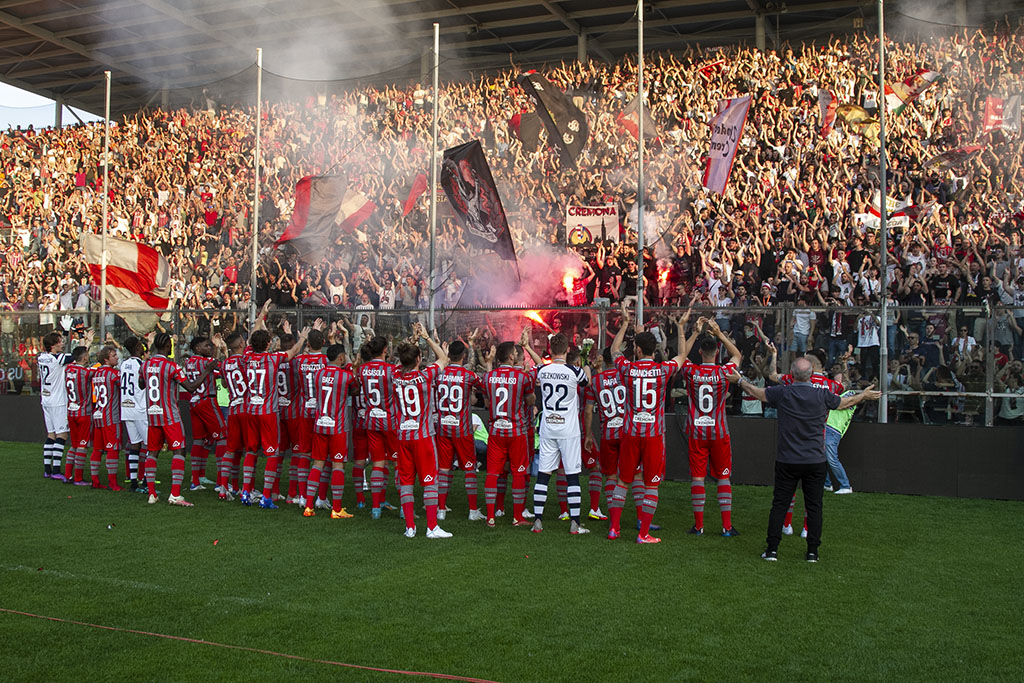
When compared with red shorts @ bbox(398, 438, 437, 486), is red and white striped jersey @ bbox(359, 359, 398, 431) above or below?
above

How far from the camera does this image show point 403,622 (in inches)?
243

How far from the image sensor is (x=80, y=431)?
12.6m

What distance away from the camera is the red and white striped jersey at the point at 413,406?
8.94 m

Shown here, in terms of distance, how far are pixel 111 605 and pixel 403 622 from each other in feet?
7.00

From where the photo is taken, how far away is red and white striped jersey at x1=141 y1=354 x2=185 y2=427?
11094 millimetres

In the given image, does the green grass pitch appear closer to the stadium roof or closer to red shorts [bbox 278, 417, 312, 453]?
red shorts [bbox 278, 417, 312, 453]

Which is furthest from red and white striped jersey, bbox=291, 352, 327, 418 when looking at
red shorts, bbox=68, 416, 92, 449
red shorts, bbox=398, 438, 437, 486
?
red shorts, bbox=68, 416, 92, 449

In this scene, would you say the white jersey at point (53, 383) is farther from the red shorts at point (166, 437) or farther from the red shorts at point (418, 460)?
the red shorts at point (418, 460)

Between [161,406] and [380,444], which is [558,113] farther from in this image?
[161,406]

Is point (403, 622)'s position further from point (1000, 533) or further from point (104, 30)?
point (104, 30)

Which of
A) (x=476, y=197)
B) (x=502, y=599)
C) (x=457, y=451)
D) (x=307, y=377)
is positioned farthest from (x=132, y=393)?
(x=502, y=599)

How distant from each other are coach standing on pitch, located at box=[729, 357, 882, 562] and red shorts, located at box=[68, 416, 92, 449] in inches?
358

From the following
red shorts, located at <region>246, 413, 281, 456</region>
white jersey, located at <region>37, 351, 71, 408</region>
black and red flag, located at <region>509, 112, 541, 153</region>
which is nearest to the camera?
red shorts, located at <region>246, 413, 281, 456</region>

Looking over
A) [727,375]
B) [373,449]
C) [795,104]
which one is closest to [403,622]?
[373,449]
